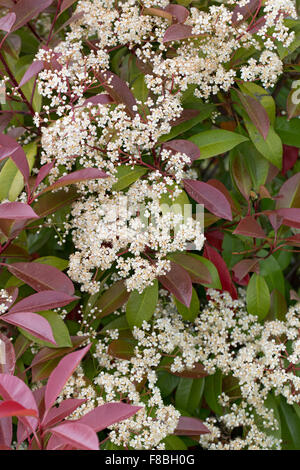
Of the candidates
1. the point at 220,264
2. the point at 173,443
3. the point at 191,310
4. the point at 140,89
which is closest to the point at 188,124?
the point at 140,89

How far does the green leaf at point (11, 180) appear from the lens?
121 cm

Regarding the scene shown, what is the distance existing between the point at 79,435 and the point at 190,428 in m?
0.51

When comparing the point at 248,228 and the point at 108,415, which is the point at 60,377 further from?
the point at 248,228

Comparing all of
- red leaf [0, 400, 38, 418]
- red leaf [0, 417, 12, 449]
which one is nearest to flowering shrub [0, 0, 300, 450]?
red leaf [0, 417, 12, 449]

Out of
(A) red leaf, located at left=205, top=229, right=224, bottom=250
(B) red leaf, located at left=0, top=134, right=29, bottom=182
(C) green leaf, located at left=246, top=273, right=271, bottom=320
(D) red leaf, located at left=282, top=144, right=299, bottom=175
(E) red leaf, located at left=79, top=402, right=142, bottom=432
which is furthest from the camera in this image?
(D) red leaf, located at left=282, top=144, right=299, bottom=175

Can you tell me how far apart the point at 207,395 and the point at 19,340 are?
519mm

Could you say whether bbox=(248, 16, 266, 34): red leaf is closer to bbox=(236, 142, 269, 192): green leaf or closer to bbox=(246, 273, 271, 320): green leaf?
bbox=(236, 142, 269, 192): green leaf

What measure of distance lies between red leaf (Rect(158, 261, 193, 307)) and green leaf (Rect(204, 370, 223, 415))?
33 cm

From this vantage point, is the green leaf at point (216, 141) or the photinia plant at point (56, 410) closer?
the photinia plant at point (56, 410)

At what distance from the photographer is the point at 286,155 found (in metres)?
1.74

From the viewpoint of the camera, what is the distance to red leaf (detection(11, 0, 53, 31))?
4.04 ft

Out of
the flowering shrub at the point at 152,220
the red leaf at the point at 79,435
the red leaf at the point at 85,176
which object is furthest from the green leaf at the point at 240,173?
the red leaf at the point at 79,435

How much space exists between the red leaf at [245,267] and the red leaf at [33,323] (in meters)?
0.49

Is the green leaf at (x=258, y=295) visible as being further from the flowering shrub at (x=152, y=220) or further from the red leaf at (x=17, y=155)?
the red leaf at (x=17, y=155)
